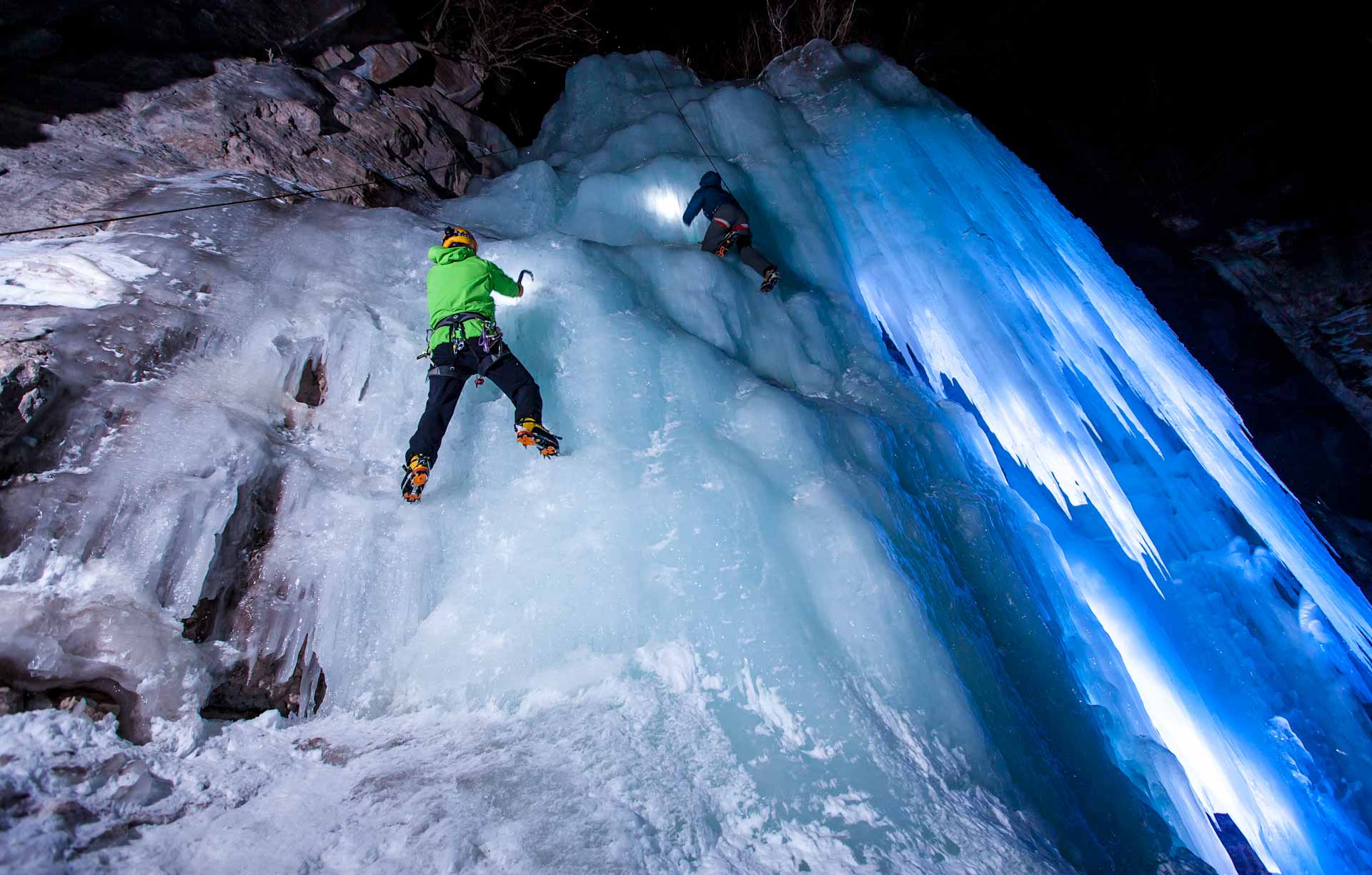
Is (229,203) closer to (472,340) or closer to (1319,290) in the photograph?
(472,340)

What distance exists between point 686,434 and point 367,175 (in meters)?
3.69

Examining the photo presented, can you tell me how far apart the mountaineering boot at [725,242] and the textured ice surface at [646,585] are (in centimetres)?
33

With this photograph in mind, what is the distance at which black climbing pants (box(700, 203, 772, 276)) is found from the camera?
13.8 feet

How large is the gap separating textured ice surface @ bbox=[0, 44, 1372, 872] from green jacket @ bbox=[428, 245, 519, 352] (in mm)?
323

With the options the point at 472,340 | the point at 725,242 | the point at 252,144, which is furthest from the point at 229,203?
the point at 725,242

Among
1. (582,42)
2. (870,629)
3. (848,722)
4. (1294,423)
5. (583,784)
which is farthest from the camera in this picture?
(582,42)

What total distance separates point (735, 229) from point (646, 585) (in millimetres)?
2917

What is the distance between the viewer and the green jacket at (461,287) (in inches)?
109

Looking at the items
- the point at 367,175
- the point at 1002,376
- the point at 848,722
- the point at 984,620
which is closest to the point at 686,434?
the point at 848,722

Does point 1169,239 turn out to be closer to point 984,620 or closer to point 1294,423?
point 1294,423

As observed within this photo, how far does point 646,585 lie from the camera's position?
234 cm

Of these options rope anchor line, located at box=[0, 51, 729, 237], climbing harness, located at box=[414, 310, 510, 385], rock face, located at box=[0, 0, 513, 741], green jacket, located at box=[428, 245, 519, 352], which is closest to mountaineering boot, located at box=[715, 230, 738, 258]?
rope anchor line, located at box=[0, 51, 729, 237]

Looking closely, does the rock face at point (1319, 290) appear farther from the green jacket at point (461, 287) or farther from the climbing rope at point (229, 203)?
the climbing rope at point (229, 203)

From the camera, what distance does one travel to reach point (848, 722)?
1.95 metres
